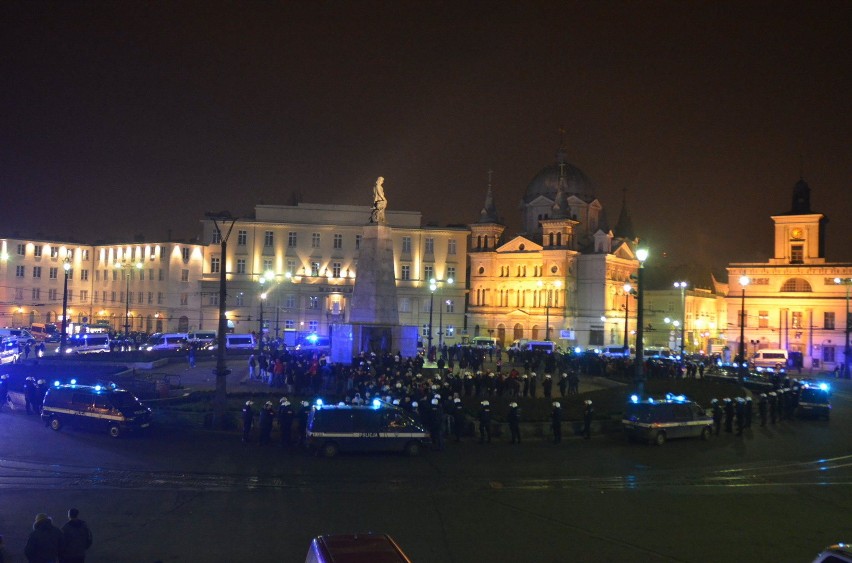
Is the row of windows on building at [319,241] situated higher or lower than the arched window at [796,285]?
higher

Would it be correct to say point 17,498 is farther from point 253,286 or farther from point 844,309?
point 844,309

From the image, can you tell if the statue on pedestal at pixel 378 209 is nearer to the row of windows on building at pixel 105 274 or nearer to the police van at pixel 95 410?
the police van at pixel 95 410

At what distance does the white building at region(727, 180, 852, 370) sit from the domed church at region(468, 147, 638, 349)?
11608 mm

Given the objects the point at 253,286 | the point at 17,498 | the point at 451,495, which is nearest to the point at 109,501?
the point at 17,498

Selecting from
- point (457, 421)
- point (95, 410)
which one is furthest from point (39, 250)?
point (457, 421)

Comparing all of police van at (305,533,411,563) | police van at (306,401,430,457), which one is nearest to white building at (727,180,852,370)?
police van at (306,401,430,457)

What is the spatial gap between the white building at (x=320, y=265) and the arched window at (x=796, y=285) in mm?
31317

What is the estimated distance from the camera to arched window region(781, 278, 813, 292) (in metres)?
73.5

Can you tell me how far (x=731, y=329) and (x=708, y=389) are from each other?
4440 centimetres

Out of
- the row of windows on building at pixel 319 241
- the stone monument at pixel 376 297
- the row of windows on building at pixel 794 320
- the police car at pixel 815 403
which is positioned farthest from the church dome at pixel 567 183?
the police car at pixel 815 403

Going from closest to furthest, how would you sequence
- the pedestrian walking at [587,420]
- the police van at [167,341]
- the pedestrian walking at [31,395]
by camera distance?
the pedestrian walking at [587,420]
the pedestrian walking at [31,395]
the police van at [167,341]

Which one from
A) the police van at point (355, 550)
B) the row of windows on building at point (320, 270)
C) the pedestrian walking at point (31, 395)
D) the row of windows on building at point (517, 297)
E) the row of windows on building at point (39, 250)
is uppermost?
the row of windows on building at point (39, 250)

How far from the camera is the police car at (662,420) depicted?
80.0 feet

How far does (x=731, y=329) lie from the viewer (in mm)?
74938
